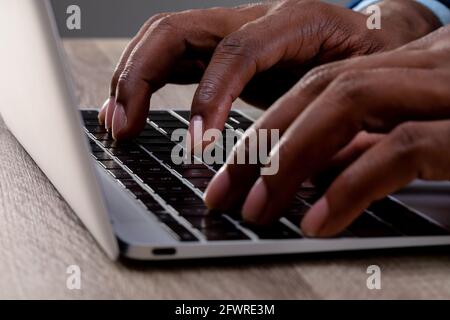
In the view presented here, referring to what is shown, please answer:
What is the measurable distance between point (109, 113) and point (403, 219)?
1.16 feet

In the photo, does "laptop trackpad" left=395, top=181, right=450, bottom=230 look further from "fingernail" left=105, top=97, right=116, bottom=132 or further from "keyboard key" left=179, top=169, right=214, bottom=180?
"fingernail" left=105, top=97, right=116, bottom=132

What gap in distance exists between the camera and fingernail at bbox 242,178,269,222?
517 mm

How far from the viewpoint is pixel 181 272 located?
478mm

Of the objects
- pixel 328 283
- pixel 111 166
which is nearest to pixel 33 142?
pixel 111 166

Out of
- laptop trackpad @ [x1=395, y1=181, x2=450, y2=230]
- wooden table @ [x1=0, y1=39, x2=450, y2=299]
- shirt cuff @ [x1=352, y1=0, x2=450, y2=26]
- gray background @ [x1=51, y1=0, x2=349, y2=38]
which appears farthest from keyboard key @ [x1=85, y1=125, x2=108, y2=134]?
gray background @ [x1=51, y1=0, x2=349, y2=38]

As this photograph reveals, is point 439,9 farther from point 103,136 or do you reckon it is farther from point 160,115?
point 103,136

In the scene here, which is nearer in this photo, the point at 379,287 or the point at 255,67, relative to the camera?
the point at 379,287

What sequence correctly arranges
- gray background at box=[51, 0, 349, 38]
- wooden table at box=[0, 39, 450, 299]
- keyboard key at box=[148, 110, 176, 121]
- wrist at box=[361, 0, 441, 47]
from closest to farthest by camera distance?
wooden table at box=[0, 39, 450, 299], keyboard key at box=[148, 110, 176, 121], wrist at box=[361, 0, 441, 47], gray background at box=[51, 0, 349, 38]

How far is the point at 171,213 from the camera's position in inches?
20.9

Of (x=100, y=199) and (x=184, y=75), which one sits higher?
(x=100, y=199)

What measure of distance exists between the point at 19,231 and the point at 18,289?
0.10 m
